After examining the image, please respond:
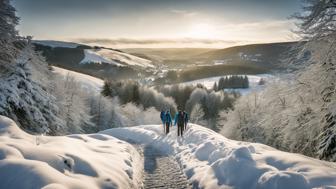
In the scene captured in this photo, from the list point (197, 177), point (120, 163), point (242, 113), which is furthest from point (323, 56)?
point (242, 113)

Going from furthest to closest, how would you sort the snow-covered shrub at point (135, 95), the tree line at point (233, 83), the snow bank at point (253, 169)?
the tree line at point (233, 83), the snow-covered shrub at point (135, 95), the snow bank at point (253, 169)

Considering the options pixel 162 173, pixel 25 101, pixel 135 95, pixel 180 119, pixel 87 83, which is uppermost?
pixel 25 101

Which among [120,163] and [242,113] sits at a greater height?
[120,163]

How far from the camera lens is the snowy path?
12922 millimetres

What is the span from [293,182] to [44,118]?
21184mm

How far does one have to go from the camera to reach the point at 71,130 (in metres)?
54.4

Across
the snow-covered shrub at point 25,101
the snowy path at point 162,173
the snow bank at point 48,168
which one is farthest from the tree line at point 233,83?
the snow bank at point 48,168

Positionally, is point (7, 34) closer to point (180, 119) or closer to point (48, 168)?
point (180, 119)

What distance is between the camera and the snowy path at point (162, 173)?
12922 mm

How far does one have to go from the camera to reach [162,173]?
15.2 m

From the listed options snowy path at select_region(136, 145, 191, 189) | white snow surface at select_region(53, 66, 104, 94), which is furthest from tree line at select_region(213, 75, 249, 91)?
snowy path at select_region(136, 145, 191, 189)

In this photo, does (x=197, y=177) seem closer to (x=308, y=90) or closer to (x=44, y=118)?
(x=308, y=90)

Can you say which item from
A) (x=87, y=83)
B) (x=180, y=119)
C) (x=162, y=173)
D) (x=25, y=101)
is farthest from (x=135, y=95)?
(x=162, y=173)

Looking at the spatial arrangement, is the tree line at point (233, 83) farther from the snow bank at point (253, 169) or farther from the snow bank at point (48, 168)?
the snow bank at point (48, 168)
